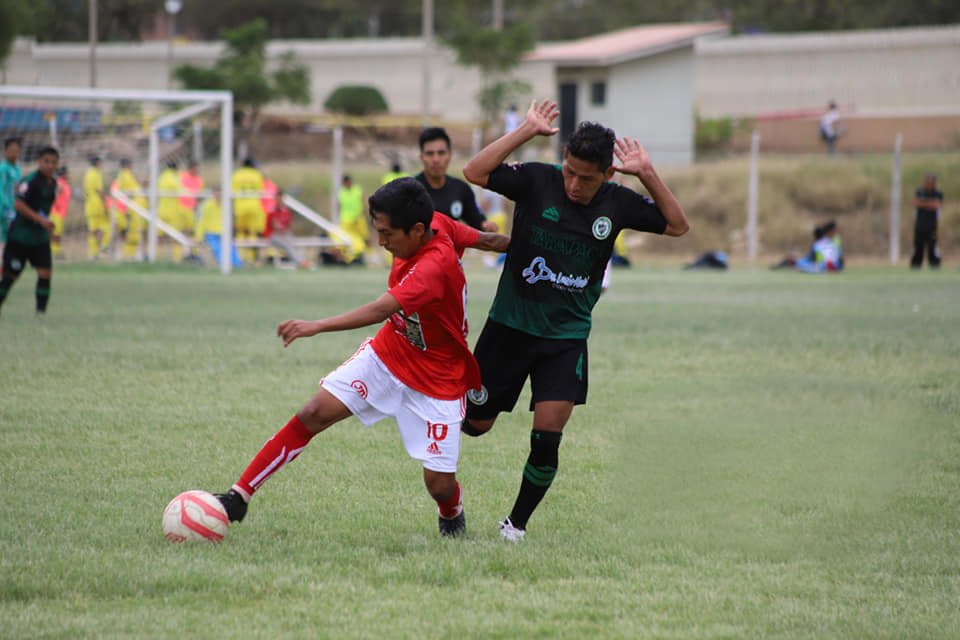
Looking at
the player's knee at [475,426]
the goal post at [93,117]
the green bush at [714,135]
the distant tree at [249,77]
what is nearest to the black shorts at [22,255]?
the goal post at [93,117]

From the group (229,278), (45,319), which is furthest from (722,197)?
(45,319)

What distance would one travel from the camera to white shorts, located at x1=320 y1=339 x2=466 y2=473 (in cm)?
529

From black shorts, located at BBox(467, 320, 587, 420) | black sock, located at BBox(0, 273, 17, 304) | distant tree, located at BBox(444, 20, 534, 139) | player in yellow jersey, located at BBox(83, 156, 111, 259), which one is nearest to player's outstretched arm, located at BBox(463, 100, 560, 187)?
black shorts, located at BBox(467, 320, 587, 420)

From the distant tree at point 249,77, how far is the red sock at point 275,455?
35.0 meters

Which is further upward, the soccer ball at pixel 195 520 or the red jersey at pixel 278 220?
the red jersey at pixel 278 220

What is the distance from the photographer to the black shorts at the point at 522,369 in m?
5.49

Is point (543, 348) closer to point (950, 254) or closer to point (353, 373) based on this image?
point (353, 373)

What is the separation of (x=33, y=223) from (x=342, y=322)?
10.2m

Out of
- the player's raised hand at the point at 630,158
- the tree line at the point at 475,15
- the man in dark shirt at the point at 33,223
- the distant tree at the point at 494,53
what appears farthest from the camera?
the tree line at the point at 475,15

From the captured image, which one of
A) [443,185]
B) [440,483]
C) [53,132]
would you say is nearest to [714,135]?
[53,132]

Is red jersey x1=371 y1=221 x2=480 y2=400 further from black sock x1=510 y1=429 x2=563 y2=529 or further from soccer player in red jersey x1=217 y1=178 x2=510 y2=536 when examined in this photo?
black sock x1=510 y1=429 x2=563 y2=529

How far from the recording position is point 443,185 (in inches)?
383

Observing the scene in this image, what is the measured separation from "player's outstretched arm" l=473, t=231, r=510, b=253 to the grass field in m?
1.29

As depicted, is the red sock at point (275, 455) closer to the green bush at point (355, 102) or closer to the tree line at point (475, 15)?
the green bush at point (355, 102)
